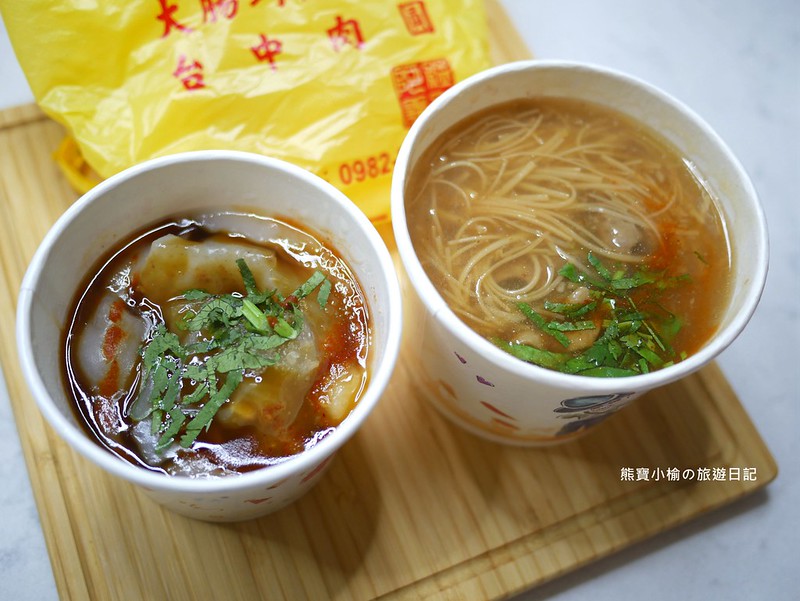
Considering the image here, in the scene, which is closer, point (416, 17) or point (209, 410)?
point (209, 410)

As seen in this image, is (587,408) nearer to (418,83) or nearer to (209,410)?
(209,410)

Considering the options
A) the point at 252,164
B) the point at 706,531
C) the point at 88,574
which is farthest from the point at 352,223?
the point at 706,531

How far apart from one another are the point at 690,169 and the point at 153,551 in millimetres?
1296

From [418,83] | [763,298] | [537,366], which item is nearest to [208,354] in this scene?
[537,366]

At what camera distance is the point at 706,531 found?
1.63m

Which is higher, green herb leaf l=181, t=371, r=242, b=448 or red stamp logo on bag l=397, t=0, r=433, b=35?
red stamp logo on bag l=397, t=0, r=433, b=35

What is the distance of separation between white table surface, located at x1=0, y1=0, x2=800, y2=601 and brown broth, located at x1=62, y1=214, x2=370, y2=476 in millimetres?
505

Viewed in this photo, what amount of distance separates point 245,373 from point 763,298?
142cm

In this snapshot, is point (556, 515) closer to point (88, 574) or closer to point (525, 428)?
point (525, 428)

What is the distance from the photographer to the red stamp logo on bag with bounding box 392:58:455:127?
68.9 inches

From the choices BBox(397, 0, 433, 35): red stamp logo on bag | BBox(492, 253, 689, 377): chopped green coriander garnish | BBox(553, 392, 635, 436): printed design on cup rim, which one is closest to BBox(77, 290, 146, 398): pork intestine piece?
BBox(492, 253, 689, 377): chopped green coriander garnish

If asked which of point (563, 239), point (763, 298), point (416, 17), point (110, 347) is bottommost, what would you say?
point (763, 298)

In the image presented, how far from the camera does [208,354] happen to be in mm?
1215

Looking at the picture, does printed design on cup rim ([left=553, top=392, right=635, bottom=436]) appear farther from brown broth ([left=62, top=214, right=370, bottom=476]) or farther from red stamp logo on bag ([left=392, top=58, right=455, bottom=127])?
red stamp logo on bag ([left=392, top=58, right=455, bottom=127])
